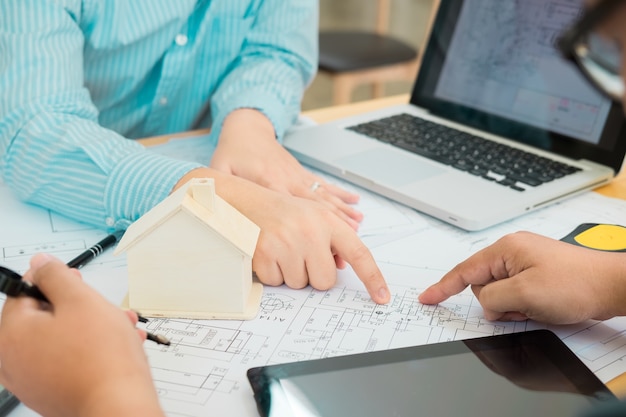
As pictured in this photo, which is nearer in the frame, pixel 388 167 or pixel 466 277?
pixel 466 277

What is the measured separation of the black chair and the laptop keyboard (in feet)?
3.66

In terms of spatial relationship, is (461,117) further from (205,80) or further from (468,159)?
(205,80)

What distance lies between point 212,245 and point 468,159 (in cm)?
47

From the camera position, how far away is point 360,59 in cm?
226

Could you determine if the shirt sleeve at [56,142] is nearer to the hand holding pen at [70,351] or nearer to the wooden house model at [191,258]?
the wooden house model at [191,258]

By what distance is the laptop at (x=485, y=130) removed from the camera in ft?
2.96

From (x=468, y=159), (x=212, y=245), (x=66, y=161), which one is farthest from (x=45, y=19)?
(x=468, y=159)

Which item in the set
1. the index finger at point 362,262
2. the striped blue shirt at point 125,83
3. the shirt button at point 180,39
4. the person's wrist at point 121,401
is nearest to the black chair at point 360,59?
the striped blue shirt at point 125,83

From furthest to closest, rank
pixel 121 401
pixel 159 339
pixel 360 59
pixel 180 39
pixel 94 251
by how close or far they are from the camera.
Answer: pixel 360 59
pixel 180 39
pixel 94 251
pixel 159 339
pixel 121 401

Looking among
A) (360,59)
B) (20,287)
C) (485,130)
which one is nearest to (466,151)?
(485,130)

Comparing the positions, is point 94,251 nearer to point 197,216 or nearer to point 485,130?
point 197,216

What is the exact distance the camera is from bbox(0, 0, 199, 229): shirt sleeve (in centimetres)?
82

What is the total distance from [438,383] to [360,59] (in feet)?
5.95

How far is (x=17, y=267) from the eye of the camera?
0.73 meters
